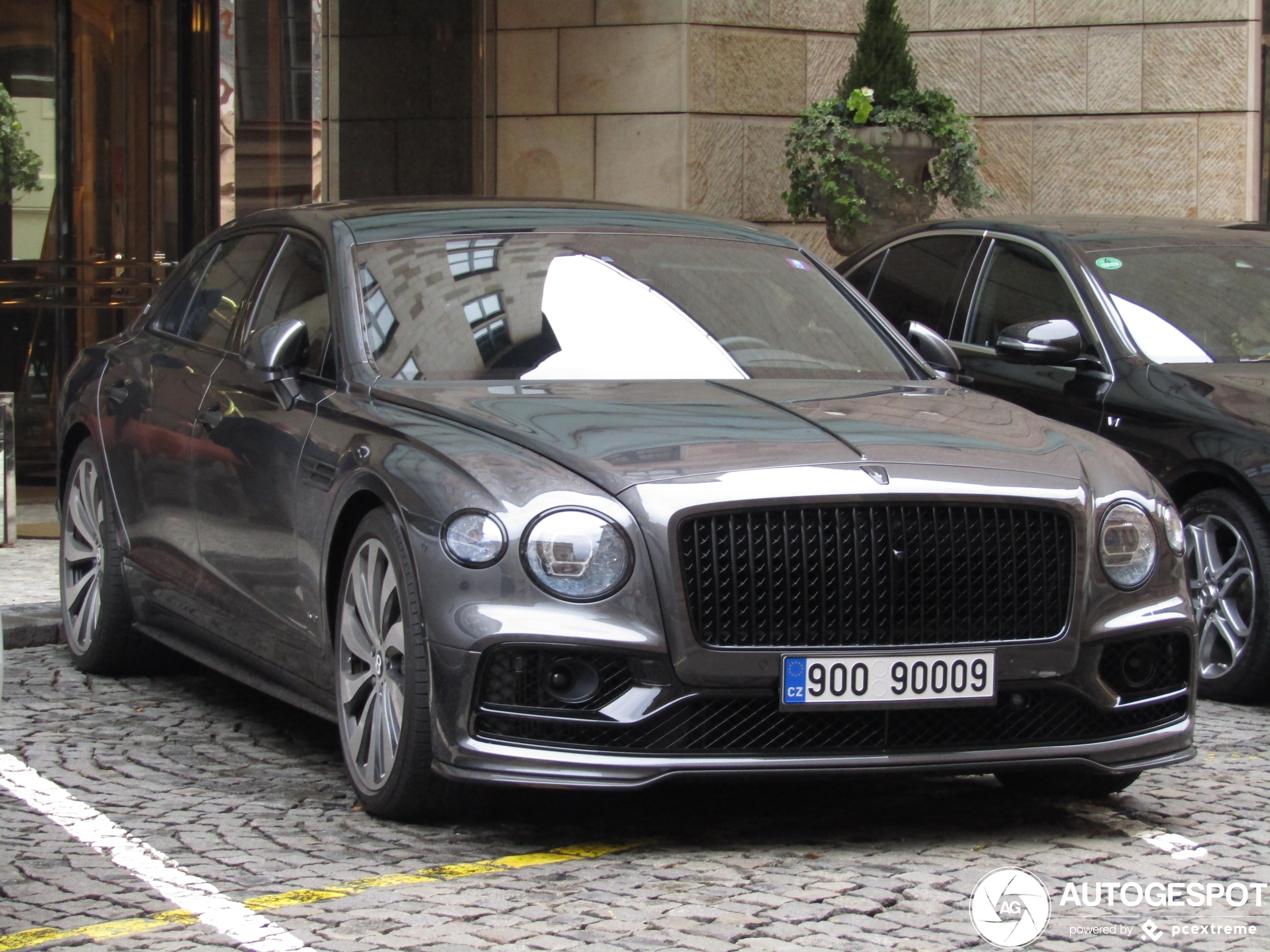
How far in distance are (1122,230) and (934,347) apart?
7.50 feet

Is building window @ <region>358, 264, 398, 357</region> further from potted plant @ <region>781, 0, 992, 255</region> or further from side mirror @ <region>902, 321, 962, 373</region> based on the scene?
potted plant @ <region>781, 0, 992, 255</region>

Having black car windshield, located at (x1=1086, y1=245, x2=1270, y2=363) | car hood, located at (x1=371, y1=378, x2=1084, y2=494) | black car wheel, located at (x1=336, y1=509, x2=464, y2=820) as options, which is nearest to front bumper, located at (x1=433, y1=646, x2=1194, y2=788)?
black car wheel, located at (x1=336, y1=509, x2=464, y2=820)

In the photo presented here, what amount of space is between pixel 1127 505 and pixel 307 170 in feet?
23.9

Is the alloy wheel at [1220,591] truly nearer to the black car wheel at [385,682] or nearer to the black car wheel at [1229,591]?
the black car wheel at [1229,591]

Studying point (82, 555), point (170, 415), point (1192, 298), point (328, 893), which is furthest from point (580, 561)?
point (1192, 298)

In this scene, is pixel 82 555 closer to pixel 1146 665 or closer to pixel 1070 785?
pixel 1070 785

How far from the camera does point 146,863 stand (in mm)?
4773

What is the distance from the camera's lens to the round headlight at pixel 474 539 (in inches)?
186

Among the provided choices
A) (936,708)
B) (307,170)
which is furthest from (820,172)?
(936,708)

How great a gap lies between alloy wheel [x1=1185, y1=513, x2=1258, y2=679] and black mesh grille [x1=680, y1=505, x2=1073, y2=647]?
2.29 meters

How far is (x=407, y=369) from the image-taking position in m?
5.68

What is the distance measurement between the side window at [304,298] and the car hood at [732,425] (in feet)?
1.25

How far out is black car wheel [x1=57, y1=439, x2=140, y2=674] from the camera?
7227mm

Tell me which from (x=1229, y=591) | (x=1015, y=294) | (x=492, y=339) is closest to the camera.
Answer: (x=492, y=339)
